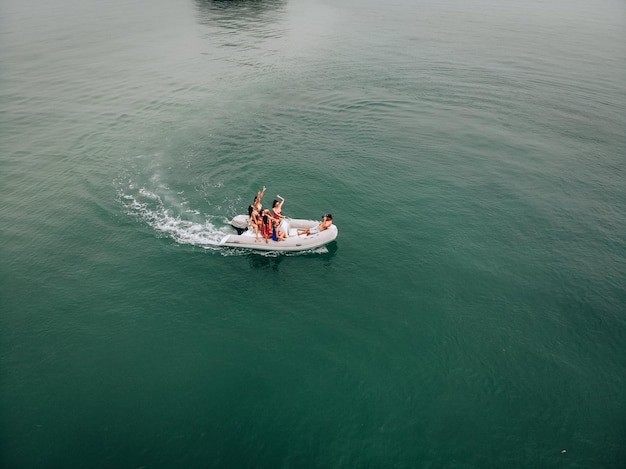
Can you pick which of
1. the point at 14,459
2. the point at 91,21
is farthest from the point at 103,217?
the point at 91,21

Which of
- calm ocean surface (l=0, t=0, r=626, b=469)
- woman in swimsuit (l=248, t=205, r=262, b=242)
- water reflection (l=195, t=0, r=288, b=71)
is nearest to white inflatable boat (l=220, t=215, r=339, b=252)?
woman in swimsuit (l=248, t=205, r=262, b=242)

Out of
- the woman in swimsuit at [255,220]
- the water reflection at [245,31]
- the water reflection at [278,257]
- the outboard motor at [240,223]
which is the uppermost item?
the water reflection at [245,31]

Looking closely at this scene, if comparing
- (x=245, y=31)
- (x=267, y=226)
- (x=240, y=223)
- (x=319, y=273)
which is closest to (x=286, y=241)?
(x=267, y=226)

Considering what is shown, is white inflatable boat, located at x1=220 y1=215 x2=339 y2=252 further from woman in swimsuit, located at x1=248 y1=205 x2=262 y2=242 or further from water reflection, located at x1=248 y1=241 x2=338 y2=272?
woman in swimsuit, located at x1=248 y1=205 x2=262 y2=242

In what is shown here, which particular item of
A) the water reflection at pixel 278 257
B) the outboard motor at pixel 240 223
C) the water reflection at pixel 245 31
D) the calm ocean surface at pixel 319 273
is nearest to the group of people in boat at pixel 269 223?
the outboard motor at pixel 240 223

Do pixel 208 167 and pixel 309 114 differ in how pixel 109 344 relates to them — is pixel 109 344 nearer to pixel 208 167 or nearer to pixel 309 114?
pixel 208 167

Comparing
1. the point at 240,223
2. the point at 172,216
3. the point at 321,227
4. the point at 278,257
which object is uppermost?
the point at 321,227

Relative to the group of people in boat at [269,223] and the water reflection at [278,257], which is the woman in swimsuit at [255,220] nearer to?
the group of people in boat at [269,223]

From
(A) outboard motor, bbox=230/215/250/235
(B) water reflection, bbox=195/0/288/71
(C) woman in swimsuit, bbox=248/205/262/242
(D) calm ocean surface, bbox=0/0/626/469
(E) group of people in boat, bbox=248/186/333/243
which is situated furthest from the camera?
(B) water reflection, bbox=195/0/288/71

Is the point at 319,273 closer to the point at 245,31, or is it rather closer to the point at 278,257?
the point at 278,257
